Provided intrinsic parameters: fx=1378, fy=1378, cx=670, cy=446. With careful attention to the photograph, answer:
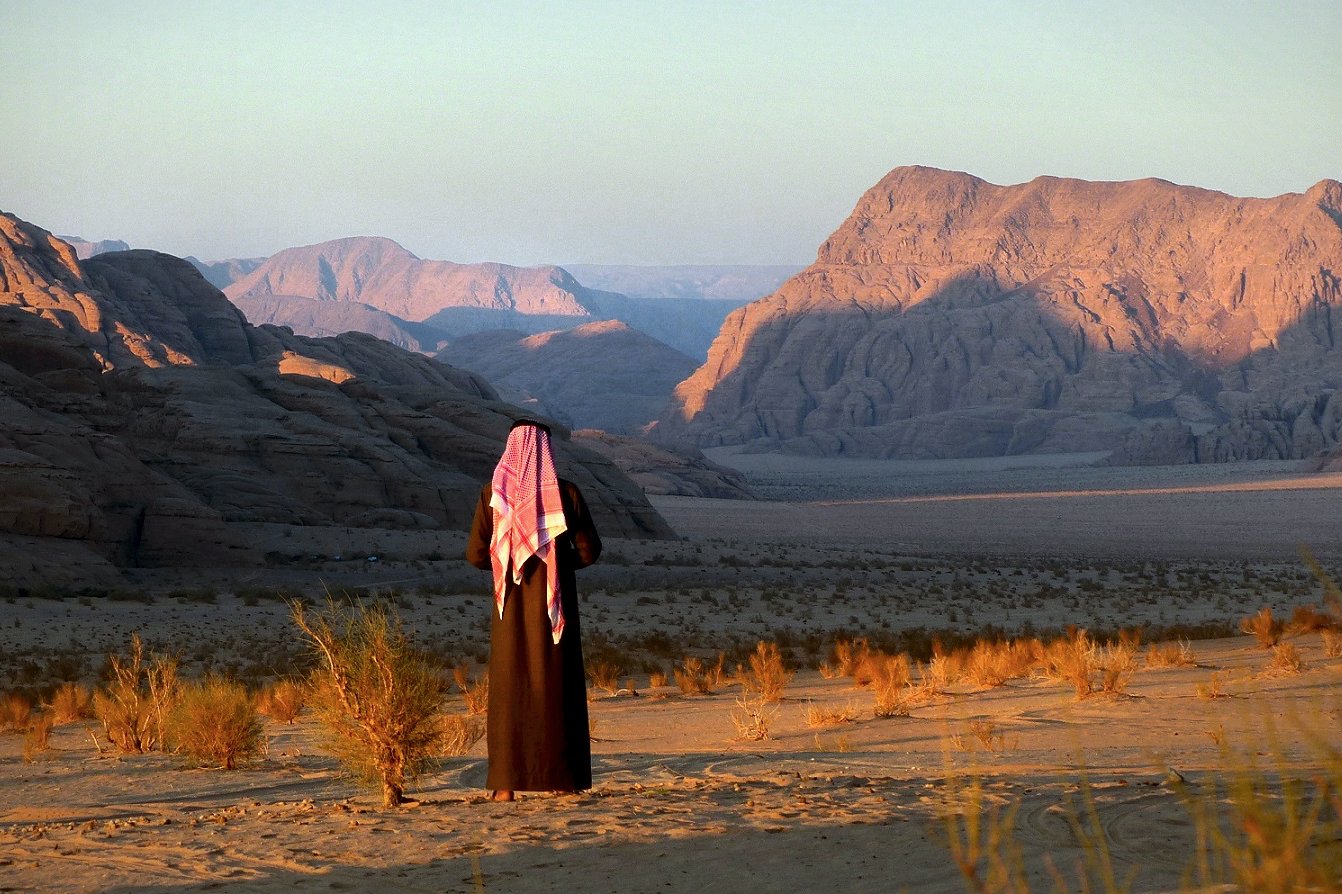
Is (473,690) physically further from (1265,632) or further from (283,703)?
(1265,632)

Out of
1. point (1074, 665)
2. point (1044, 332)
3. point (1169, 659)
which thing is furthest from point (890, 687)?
point (1044, 332)

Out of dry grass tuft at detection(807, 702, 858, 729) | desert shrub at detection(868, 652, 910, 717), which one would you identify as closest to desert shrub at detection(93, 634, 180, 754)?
dry grass tuft at detection(807, 702, 858, 729)

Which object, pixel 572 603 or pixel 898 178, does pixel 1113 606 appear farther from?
pixel 898 178

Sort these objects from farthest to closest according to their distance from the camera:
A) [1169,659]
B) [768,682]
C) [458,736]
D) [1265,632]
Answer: [1265,632], [1169,659], [768,682], [458,736]

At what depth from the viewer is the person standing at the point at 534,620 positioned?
24.2 feet

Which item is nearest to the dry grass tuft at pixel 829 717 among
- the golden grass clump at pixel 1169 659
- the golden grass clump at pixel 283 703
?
the golden grass clump at pixel 1169 659

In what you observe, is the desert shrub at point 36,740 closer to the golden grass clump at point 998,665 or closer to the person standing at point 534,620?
the person standing at point 534,620

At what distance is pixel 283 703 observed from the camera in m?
12.8

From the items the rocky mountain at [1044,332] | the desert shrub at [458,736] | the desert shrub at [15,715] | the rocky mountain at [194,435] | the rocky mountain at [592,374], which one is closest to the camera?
the desert shrub at [458,736]

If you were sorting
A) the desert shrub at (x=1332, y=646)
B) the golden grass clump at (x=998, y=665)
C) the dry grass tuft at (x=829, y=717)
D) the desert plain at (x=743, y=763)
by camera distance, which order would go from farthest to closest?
1. the desert shrub at (x=1332, y=646)
2. the golden grass clump at (x=998, y=665)
3. the dry grass tuft at (x=829, y=717)
4. the desert plain at (x=743, y=763)

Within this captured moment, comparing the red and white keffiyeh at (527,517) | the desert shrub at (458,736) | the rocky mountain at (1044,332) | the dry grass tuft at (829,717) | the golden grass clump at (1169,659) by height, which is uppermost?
the rocky mountain at (1044,332)

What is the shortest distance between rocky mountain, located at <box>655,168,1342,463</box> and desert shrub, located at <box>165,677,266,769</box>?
96.5 m

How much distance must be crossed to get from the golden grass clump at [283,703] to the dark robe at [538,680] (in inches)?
221

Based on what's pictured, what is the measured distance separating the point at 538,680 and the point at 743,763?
2488 mm
